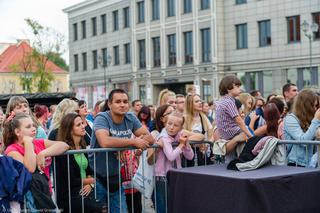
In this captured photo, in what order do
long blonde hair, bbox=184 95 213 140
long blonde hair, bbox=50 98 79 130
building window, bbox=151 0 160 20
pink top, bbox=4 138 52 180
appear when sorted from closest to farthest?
pink top, bbox=4 138 52 180, long blonde hair, bbox=50 98 79 130, long blonde hair, bbox=184 95 213 140, building window, bbox=151 0 160 20

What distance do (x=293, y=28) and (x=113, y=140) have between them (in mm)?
35280

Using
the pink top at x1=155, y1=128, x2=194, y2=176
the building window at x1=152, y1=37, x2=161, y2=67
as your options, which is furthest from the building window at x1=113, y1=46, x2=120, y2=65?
the pink top at x1=155, y1=128, x2=194, y2=176

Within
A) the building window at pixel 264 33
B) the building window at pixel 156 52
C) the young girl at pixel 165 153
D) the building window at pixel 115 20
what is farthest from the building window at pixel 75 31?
the young girl at pixel 165 153

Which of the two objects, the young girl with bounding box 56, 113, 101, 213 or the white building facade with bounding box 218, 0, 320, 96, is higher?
the white building facade with bounding box 218, 0, 320, 96

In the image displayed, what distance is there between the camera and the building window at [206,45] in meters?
46.5

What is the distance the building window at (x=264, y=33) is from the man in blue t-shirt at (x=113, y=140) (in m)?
36.1

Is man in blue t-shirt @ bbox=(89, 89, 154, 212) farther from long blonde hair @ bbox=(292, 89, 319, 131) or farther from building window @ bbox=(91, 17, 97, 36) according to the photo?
building window @ bbox=(91, 17, 97, 36)

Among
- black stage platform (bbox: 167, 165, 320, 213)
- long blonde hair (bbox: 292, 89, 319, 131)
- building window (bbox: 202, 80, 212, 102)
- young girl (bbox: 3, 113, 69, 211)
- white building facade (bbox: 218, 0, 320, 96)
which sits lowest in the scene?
black stage platform (bbox: 167, 165, 320, 213)

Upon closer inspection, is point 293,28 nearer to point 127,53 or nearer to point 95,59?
point 127,53

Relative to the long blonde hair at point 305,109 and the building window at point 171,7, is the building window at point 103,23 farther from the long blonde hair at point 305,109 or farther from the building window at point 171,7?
the long blonde hair at point 305,109

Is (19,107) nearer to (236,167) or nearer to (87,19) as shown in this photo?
(236,167)

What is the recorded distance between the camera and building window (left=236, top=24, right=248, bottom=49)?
44.2 metres

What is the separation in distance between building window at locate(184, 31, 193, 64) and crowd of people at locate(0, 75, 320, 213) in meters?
40.0

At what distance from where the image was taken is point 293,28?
4059 cm
